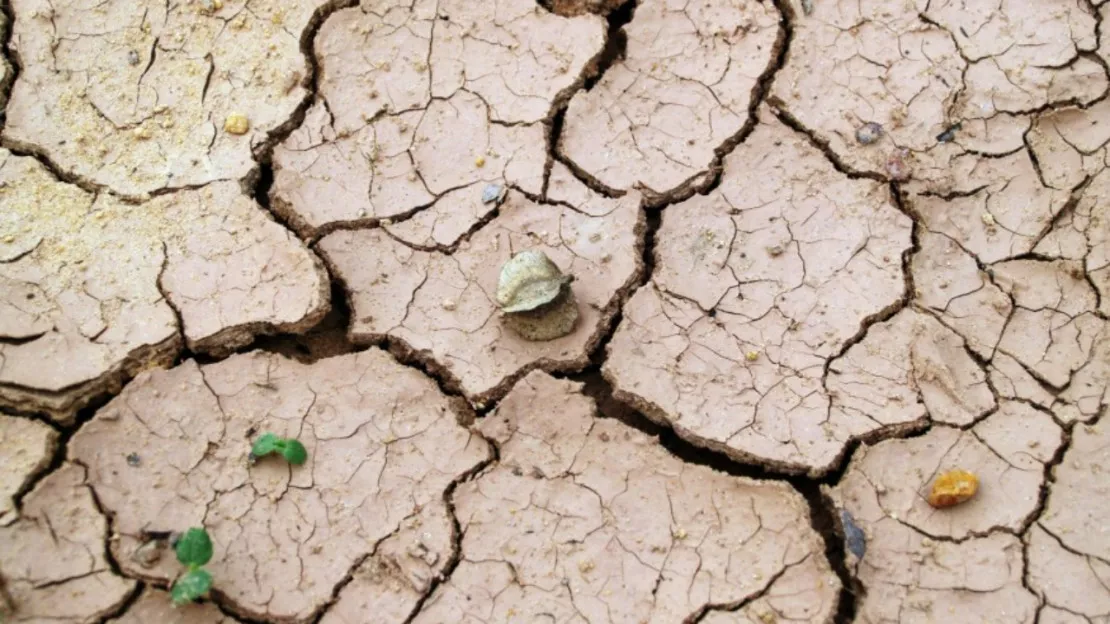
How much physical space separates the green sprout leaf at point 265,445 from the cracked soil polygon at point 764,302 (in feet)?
3.01

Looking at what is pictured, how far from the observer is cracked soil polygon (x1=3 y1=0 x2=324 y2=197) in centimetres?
299

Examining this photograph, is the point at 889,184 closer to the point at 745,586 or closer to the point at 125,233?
the point at 745,586

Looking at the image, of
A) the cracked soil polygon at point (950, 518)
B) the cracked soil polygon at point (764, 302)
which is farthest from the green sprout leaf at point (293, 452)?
the cracked soil polygon at point (950, 518)

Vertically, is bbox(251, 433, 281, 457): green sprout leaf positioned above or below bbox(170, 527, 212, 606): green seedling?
above

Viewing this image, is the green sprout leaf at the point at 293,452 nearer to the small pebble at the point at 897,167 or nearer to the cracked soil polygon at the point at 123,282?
the cracked soil polygon at the point at 123,282

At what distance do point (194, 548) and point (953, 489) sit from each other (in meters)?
1.90

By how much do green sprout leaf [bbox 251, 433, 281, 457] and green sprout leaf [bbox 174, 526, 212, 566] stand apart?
0.25 meters

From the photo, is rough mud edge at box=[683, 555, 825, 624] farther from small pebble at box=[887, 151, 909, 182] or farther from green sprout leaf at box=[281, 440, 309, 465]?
small pebble at box=[887, 151, 909, 182]

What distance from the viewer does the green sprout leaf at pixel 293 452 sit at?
2.58 meters

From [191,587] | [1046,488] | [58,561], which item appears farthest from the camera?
[1046,488]

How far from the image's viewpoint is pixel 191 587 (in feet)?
7.70

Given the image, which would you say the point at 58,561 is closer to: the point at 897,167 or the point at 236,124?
the point at 236,124

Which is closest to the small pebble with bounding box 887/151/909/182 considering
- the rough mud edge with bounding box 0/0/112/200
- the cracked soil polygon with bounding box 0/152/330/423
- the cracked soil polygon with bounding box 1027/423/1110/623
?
the cracked soil polygon with bounding box 1027/423/1110/623

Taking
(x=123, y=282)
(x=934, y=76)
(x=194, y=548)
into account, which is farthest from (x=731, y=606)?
(x=123, y=282)
